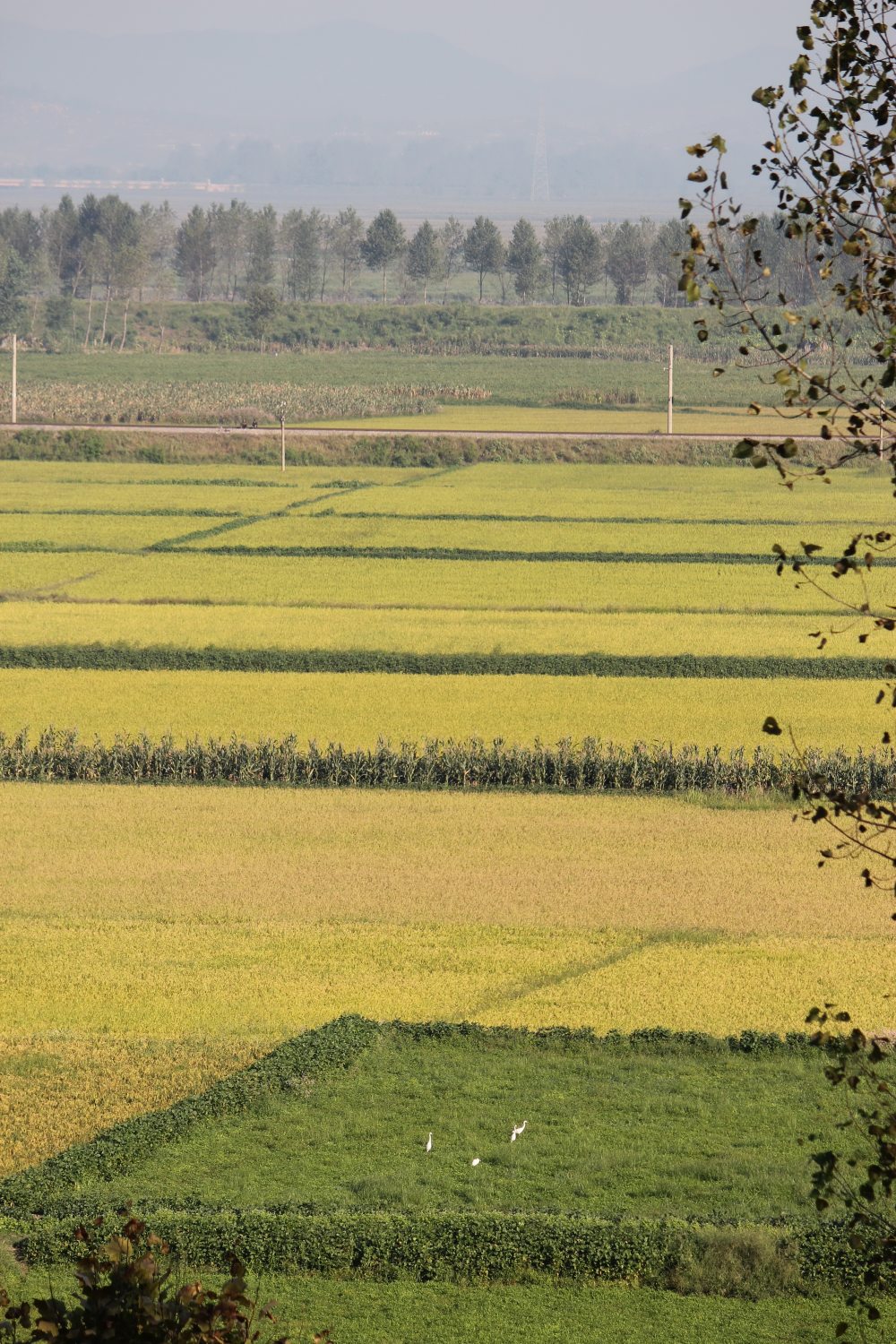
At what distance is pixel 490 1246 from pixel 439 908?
950cm

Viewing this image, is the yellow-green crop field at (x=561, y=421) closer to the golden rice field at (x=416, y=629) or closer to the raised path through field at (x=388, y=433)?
the raised path through field at (x=388, y=433)

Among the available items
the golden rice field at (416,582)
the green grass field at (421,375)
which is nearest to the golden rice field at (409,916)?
the golden rice field at (416,582)

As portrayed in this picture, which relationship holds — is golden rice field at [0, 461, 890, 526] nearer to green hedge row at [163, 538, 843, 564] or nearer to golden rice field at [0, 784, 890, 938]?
green hedge row at [163, 538, 843, 564]

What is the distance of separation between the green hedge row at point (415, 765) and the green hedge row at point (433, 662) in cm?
637

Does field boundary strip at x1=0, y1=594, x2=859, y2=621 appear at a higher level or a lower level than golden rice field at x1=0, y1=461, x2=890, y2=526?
lower

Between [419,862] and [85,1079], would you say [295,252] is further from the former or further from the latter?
[85,1079]

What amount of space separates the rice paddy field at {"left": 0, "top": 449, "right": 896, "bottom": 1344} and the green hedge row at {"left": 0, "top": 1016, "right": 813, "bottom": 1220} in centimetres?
16

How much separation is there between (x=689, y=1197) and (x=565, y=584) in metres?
31.9

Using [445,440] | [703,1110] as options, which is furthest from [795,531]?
[703,1110]

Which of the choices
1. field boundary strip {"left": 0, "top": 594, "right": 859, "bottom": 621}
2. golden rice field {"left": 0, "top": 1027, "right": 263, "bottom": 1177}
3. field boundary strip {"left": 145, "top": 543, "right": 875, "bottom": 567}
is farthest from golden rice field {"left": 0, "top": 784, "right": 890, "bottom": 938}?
field boundary strip {"left": 145, "top": 543, "right": 875, "bottom": 567}

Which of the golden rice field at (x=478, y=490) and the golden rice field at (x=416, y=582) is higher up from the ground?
the golden rice field at (x=478, y=490)

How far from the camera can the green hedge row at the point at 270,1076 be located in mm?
13508

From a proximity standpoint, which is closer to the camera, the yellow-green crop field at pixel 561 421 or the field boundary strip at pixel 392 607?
the field boundary strip at pixel 392 607

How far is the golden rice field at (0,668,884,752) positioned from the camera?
30.2 meters
